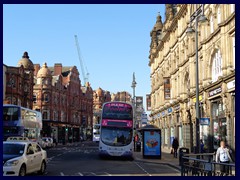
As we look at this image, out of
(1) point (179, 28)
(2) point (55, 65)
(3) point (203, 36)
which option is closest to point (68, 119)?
(2) point (55, 65)

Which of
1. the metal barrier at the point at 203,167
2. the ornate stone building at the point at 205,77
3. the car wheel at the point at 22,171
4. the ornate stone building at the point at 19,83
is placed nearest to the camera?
the metal barrier at the point at 203,167

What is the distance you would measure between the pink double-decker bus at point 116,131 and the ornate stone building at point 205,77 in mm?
5789

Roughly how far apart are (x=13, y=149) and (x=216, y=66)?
18956 millimetres

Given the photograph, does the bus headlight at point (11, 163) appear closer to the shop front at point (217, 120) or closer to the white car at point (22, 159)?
the white car at point (22, 159)

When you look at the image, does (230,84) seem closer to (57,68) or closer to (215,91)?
(215,91)

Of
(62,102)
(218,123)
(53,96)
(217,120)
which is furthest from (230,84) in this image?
(62,102)

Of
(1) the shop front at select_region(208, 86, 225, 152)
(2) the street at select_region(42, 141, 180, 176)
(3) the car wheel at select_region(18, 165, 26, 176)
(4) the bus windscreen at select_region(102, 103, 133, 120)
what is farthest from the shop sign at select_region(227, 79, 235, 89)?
(3) the car wheel at select_region(18, 165, 26, 176)

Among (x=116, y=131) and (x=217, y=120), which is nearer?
(x=116, y=131)

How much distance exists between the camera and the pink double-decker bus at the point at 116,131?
2761cm

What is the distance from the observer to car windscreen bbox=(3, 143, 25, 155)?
15810 mm

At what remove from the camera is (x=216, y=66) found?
30000mm

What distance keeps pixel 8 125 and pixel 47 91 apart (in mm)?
47841

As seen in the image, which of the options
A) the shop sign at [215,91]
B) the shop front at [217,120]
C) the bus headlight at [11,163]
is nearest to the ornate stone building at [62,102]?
the shop front at [217,120]

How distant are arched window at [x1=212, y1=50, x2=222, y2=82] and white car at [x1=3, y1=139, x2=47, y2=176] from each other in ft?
54.2
